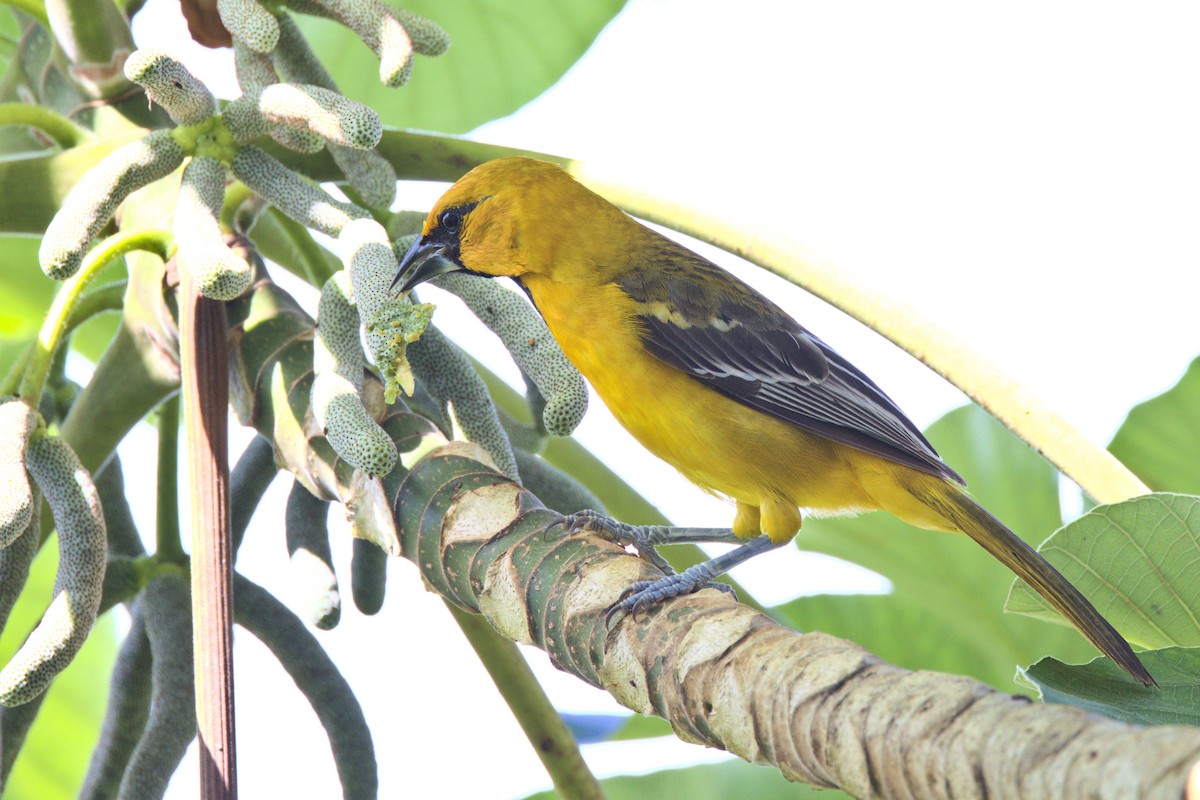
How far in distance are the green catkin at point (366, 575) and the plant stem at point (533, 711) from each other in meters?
0.14

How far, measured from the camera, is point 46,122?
2.21 m

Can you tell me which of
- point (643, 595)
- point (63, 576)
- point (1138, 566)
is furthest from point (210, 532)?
point (1138, 566)

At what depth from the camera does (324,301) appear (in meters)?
1.71

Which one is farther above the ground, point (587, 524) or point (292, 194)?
point (292, 194)

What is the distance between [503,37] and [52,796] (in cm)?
224

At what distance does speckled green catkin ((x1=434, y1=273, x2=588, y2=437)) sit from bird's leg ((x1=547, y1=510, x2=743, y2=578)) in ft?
0.60

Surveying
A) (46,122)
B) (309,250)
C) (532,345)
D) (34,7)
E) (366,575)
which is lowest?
(366,575)

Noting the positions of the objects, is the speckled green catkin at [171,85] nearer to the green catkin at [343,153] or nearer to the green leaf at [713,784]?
the green catkin at [343,153]

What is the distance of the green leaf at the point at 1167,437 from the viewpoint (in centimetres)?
240

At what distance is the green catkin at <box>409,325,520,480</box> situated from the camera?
180 centimetres

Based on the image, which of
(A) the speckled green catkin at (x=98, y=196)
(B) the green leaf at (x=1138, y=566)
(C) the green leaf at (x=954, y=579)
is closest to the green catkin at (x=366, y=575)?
(A) the speckled green catkin at (x=98, y=196)

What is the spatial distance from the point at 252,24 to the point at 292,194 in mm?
252

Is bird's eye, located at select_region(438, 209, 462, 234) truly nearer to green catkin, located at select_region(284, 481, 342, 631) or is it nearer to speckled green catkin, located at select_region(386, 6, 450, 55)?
speckled green catkin, located at select_region(386, 6, 450, 55)

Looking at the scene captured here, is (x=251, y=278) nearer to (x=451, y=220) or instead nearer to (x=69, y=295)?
(x=69, y=295)
